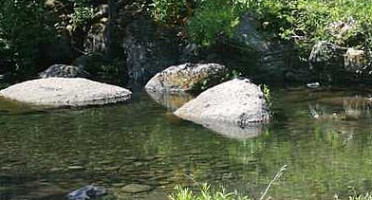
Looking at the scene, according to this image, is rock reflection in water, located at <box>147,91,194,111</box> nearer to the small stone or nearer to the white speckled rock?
the white speckled rock

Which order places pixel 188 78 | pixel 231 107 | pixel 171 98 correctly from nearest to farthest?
pixel 231 107
pixel 171 98
pixel 188 78

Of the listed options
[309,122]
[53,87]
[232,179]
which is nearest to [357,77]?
[309,122]

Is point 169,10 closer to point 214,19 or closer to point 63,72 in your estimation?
point 214,19

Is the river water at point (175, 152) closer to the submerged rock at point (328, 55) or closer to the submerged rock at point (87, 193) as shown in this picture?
the submerged rock at point (87, 193)

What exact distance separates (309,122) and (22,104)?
928 cm

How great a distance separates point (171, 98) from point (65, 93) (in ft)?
12.1

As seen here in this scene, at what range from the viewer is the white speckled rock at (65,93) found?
2144 centimetres

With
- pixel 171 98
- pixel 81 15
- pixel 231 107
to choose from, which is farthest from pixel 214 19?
pixel 231 107

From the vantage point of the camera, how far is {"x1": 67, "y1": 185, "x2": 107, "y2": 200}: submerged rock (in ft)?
35.6

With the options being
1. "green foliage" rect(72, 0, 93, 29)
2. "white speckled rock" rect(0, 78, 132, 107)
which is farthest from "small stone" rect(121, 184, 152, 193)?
"green foliage" rect(72, 0, 93, 29)

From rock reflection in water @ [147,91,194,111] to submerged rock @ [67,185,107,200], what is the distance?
9451 mm

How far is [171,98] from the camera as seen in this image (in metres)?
23.1

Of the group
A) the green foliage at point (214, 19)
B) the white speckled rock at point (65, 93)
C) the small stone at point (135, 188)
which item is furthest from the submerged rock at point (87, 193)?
the green foliage at point (214, 19)

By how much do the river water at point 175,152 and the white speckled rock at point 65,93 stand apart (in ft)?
2.86
